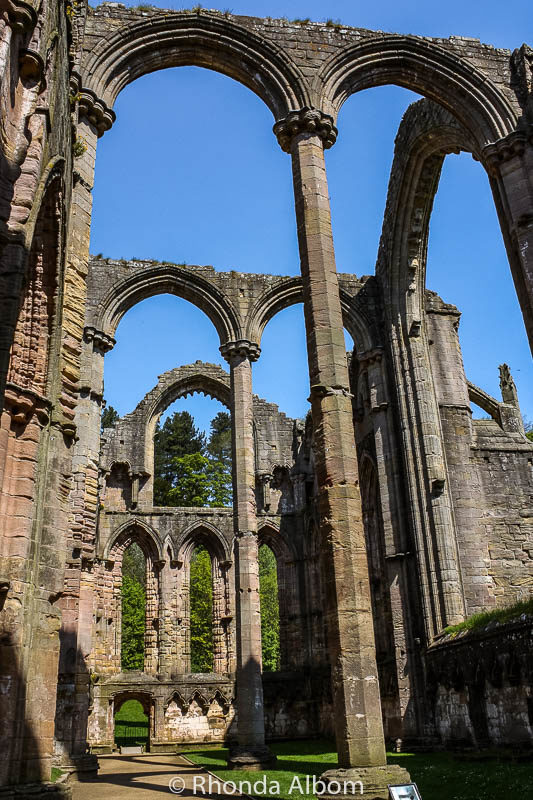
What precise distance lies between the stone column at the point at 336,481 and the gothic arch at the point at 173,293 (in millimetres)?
5801

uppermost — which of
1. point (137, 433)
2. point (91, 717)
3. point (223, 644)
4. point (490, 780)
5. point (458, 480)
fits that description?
point (137, 433)

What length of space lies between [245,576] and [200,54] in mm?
8259

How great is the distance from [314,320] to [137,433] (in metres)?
12.7

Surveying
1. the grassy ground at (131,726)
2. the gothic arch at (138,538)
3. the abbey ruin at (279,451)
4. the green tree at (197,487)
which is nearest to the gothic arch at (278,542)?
the abbey ruin at (279,451)

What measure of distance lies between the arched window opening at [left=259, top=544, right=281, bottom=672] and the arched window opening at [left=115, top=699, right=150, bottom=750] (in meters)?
5.42

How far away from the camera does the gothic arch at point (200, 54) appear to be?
9.44m

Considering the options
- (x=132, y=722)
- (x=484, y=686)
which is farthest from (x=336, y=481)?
(x=132, y=722)

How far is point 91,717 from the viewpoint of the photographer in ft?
54.0

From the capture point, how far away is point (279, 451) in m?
20.8

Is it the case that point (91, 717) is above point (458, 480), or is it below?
below

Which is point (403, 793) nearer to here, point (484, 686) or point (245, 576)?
point (484, 686)

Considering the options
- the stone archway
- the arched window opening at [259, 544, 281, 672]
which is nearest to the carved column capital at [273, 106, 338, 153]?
the stone archway

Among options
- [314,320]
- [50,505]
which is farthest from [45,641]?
[314,320]

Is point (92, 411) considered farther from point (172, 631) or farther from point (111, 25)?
point (172, 631)
